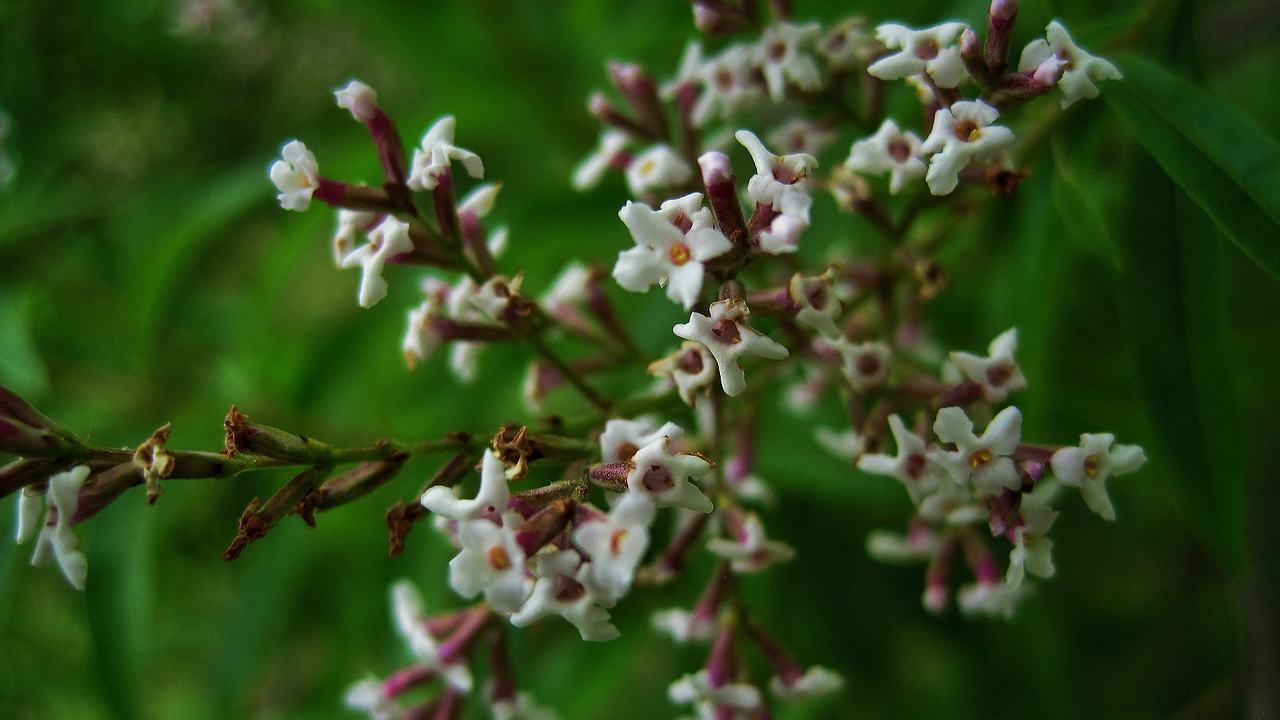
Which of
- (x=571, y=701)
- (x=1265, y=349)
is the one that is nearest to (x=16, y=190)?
(x=571, y=701)

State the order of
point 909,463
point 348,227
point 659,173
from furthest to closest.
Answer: point 659,173 < point 348,227 < point 909,463

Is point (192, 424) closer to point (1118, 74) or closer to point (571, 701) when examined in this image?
point (571, 701)

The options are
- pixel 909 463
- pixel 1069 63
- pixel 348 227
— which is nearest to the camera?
pixel 1069 63

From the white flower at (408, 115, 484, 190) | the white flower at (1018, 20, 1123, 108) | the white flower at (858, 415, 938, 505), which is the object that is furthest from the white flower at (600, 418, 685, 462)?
the white flower at (1018, 20, 1123, 108)

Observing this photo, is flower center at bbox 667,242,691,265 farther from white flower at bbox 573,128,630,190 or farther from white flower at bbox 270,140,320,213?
white flower at bbox 573,128,630,190

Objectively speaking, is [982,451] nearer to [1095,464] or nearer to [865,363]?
[1095,464]

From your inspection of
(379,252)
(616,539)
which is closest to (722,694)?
(616,539)

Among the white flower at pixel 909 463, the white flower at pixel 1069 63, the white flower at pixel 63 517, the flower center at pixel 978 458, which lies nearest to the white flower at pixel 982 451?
the flower center at pixel 978 458
